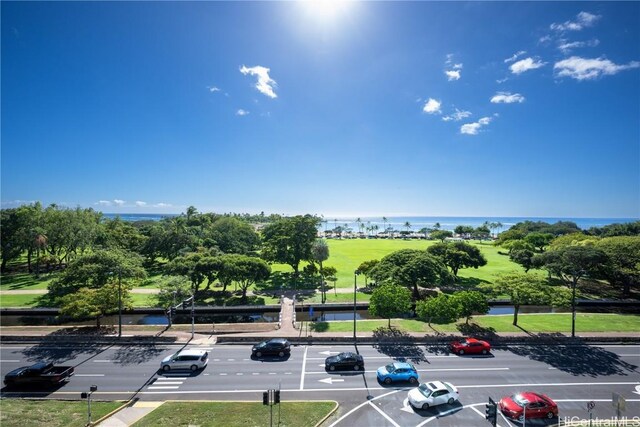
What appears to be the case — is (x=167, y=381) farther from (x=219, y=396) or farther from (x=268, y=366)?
(x=268, y=366)

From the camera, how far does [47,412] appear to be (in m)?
21.0

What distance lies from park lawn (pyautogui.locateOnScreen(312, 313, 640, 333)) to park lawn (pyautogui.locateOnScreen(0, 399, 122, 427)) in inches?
871

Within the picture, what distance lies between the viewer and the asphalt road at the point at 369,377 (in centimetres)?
2222

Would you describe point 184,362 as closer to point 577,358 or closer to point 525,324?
point 577,358

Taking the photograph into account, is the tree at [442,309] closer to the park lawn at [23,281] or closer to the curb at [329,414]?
the curb at [329,414]

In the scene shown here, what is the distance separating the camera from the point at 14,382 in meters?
24.7

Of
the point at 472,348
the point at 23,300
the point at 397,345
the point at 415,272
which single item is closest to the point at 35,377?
the point at 397,345

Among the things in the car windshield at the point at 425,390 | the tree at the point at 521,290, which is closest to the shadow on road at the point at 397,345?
the car windshield at the point at 425,390

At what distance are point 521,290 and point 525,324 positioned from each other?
5573mm

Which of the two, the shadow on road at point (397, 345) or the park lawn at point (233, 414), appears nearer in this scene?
the park lawn at point (233, 414)

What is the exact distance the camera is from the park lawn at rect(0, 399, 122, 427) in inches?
768

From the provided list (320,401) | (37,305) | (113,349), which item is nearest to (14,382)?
(113,349)

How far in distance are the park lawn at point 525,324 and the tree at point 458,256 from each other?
62.9 feet

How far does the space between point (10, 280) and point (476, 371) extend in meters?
85.4
